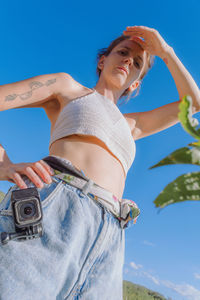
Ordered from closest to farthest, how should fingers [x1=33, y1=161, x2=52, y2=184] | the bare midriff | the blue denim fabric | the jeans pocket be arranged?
1. the blue denim fabric
2. the jeans pocket
3. fingers [x1=33, y1=161, x2=52, y2=184]
4. the bare midriff

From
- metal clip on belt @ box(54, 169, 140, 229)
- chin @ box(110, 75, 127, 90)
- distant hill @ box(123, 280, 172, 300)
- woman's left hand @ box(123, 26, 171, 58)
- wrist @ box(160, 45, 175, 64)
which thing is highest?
woman's left hand @ box(123, 26, 171, 58)

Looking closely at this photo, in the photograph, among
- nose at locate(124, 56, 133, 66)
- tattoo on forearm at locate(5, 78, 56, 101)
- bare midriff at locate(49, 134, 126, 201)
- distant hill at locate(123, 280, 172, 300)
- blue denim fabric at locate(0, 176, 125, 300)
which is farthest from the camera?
distant hill at locate(123, 280, 172, 300)

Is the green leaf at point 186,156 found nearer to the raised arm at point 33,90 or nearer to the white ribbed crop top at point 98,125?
the white ribbed crop top at point 98,125

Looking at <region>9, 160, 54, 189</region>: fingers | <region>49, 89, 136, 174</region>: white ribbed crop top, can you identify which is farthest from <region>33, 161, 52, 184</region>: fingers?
<region>49, 89, 136, 174</region>: white ribbed crop top

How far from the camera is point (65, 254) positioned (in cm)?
121

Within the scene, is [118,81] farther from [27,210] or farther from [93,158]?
[27,210]

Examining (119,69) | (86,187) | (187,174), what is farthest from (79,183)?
(119,69)

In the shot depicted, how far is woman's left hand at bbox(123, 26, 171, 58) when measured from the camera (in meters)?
2.32

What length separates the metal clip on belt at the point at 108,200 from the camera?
1.42 metres

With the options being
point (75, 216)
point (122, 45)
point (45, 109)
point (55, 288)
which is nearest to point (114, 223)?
point (75, 216)

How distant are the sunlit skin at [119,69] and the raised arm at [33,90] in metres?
0.37

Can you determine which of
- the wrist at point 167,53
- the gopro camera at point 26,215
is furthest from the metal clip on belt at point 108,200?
the wrist at point 167,53

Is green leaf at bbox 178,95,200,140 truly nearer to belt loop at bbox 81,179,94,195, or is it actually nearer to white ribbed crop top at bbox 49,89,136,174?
belt loop at bbox 81,179,94,195

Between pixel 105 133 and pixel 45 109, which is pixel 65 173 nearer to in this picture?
pixel 105 133
